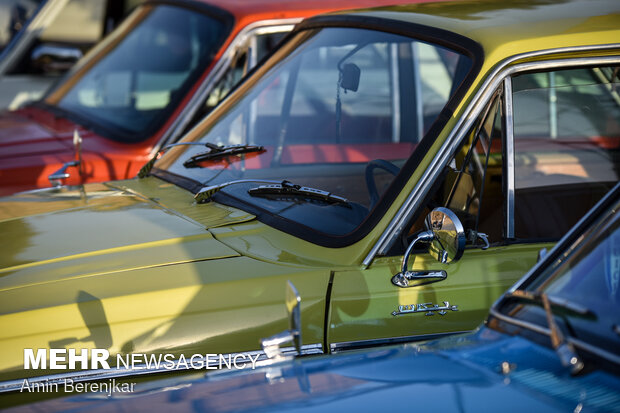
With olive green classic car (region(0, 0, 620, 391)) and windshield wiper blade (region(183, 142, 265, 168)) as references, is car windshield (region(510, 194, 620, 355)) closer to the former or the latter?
olive green classic car (region(0, 0, 620, 391))

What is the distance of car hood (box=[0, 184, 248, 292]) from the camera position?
2.54m

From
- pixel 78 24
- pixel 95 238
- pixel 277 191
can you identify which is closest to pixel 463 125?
pixel 277 191

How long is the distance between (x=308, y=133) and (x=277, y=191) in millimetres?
751

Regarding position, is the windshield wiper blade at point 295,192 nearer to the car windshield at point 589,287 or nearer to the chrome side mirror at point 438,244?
the chrome side mirror at point 438,244

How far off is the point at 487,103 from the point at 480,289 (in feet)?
1.93

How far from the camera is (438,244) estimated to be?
248 centimetres

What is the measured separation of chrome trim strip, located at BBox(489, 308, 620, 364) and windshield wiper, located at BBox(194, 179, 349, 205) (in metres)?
0.87

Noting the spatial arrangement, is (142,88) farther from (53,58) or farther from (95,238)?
(95,238)

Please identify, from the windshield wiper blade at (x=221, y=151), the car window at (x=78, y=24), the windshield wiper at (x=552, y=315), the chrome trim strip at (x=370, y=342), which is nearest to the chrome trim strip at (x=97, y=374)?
the chrome trim strip at (x=370, y=342)

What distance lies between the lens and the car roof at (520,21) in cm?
279

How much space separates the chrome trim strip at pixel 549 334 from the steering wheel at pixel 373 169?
948mm

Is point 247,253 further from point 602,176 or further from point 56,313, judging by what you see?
point 602,176

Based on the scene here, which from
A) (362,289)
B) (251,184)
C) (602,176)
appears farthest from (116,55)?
(362,289)

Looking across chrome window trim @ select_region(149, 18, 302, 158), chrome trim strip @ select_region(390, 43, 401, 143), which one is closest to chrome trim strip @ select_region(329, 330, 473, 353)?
chrome trim strip @ select_region(390, 43, 401, 143)
